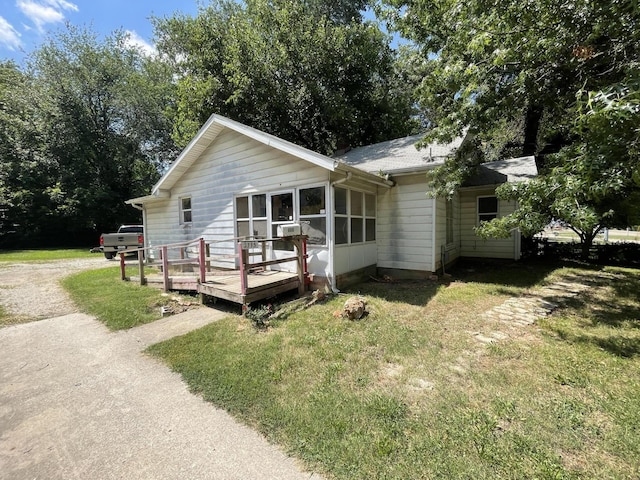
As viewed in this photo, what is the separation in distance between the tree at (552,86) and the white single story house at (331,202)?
1.41 meters

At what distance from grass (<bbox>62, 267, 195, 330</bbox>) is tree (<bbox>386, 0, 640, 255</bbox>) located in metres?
6.63

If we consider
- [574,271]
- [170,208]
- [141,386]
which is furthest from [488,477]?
[170,208]

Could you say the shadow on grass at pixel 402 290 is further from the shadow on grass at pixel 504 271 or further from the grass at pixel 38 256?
the grass at pixel 38 256

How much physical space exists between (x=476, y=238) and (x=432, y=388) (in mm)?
8997

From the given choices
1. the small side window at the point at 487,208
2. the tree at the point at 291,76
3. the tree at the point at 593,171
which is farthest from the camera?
the tree at the point at 291,76

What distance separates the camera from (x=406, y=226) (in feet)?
25.3

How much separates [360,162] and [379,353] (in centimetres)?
700

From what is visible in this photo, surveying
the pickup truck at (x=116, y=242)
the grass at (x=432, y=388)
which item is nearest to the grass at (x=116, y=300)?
the grass at (x=432, y=388)

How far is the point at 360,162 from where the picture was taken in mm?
9484

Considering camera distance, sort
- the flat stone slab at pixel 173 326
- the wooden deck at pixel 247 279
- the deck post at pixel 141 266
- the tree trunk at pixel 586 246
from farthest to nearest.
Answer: the tree trunk at pixel 586 246 < the deck post at pixel 141 266 < the wooden deck at pixel 247 279 < the flat stone slab at pixel 173 326

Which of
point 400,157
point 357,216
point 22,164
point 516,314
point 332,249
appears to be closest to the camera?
point 516,314

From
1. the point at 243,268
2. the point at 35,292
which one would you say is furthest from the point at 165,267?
the point at 35,292

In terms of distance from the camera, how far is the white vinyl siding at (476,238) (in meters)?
10.2

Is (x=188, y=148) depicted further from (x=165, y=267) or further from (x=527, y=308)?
(x=527, y=308)
